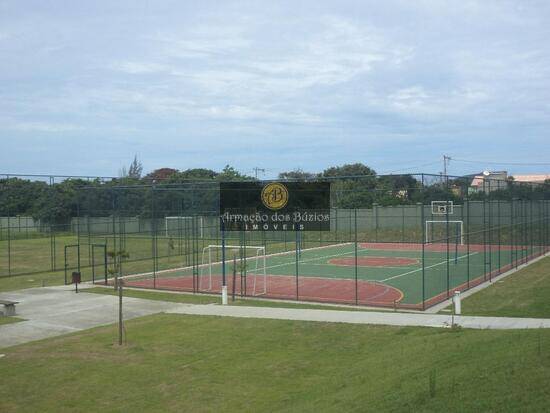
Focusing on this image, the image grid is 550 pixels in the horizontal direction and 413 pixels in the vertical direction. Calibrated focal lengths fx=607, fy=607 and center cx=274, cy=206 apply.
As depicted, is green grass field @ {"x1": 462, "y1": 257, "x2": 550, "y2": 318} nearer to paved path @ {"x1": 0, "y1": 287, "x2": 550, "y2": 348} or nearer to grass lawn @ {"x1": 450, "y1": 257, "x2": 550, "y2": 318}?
grass lawn @ {"x1": 450, "y1": 257, "x2": 550, "y2": 318}

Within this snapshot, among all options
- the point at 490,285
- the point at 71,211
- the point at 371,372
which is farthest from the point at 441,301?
the point at 71,211

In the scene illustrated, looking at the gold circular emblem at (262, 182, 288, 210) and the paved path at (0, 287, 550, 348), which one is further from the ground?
the gold circular emblem at (262, 182, 288, 210)

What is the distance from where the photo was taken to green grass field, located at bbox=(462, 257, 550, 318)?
17.4 metres

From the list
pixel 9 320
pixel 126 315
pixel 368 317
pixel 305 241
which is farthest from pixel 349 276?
pixel 9 320

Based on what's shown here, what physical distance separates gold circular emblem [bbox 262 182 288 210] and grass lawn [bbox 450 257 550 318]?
9.01 metres

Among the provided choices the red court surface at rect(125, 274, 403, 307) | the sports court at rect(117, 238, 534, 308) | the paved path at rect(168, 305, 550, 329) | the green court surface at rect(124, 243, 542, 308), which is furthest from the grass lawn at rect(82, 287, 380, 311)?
the paved path at rect(168, 305, 550, 329)

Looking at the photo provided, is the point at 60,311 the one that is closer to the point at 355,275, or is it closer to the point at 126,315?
the point at 126,315

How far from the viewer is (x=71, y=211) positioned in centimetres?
4706

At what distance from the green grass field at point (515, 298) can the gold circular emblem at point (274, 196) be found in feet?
29.6

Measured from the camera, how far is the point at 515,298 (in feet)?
67.2

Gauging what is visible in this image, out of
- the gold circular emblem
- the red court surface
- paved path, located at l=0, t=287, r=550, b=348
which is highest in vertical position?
the gold circular emblem

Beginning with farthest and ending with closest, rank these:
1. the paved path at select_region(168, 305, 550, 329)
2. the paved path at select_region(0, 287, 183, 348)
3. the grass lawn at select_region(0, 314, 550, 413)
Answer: the paved path at select_region(0, 287, 183, 348) < the paved path at select_region(168, 305, 550, 329) < the grass lawn at select_region(0, 314, 550, 413)

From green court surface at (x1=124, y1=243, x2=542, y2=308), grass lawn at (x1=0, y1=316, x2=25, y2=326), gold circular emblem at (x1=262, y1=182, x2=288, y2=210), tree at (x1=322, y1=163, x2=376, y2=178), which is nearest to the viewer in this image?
grass lawn at (x1=0, y1=316, x2=25, y2=326)

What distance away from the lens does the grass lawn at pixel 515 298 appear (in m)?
17.4
